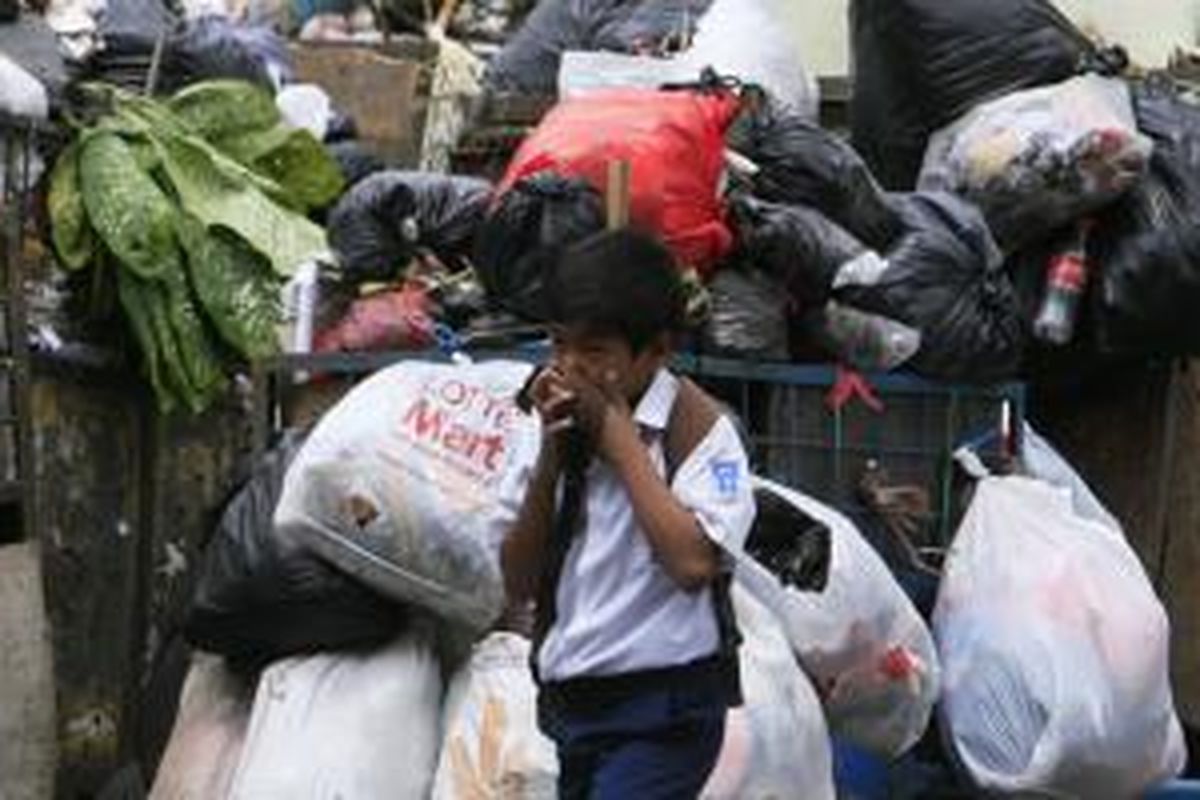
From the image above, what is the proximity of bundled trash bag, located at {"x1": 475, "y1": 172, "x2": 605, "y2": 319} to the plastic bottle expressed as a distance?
106 centimetres

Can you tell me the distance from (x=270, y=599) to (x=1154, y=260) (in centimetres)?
196

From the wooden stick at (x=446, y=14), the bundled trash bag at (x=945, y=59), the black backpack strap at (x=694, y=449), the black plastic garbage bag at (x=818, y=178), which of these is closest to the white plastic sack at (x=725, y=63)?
the bundled trash bag at (x=945, y=59)

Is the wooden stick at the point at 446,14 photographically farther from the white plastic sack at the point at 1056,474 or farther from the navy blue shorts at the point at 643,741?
the navy blue shorts at the point at 643,741

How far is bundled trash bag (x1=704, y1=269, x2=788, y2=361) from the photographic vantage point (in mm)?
4578

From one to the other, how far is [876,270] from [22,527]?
184cm

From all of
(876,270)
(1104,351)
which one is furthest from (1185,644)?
(876,270)

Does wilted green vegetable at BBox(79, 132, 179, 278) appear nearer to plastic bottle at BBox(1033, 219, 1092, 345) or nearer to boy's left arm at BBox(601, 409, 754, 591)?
plastic bottle at BBox(1033, 219, 1092, 345)

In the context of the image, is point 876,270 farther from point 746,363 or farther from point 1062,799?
point 1062,799

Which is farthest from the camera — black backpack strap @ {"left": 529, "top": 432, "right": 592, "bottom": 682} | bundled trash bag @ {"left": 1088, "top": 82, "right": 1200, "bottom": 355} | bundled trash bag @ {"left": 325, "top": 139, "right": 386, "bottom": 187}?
bundled trash bag @ {"left": 325, "top": 139, "right": 386, "bottom": 187}

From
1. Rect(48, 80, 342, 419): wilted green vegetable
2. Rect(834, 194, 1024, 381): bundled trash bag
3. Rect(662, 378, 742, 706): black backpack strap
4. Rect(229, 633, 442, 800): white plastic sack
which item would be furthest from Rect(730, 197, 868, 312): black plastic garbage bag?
Rect(662, 378, 742, 706): black backpack strap

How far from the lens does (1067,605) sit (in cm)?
436

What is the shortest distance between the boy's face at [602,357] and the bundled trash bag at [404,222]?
182cm

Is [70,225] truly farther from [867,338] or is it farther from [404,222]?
[867,338]

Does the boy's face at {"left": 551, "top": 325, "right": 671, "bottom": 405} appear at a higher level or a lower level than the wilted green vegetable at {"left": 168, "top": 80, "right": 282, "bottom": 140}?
higher
